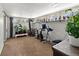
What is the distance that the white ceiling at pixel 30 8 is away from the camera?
1.30 metres

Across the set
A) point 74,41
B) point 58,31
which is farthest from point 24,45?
point 74,41

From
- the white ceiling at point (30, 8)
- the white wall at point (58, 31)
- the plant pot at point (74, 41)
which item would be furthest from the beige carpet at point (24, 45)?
the plant pot at point (74, 41)

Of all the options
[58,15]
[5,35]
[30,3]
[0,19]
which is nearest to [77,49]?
[58,15]

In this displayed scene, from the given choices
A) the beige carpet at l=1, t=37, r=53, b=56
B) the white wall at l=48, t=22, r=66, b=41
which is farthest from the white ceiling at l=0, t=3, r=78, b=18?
the beige carpet at l=1, t=37, r=53, b=56

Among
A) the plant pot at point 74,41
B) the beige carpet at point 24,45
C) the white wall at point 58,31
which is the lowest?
the beige carpet at point 24,45

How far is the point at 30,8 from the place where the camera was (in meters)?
1.39

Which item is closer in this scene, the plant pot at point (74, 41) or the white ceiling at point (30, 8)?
the plant pot at point (74, 41)

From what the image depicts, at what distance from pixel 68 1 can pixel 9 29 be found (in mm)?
963

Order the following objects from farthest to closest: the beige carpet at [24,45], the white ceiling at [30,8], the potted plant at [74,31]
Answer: the beige carpet at [24,45] < the white ceiling at [30,8] < the potted plant at [74,31]

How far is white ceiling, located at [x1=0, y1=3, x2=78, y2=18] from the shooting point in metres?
1.30

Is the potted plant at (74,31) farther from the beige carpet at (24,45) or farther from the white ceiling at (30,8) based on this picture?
the beige carpet at (24,45)

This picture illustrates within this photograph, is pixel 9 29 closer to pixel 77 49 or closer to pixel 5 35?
pixel 5 35

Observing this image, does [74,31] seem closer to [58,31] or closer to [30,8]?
[58,31]

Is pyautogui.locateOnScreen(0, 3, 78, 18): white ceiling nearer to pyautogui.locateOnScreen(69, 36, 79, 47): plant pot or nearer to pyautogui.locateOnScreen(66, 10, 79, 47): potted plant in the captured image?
pyautogui.locateOnScreen(66, 10, 79, 47): potted plant
